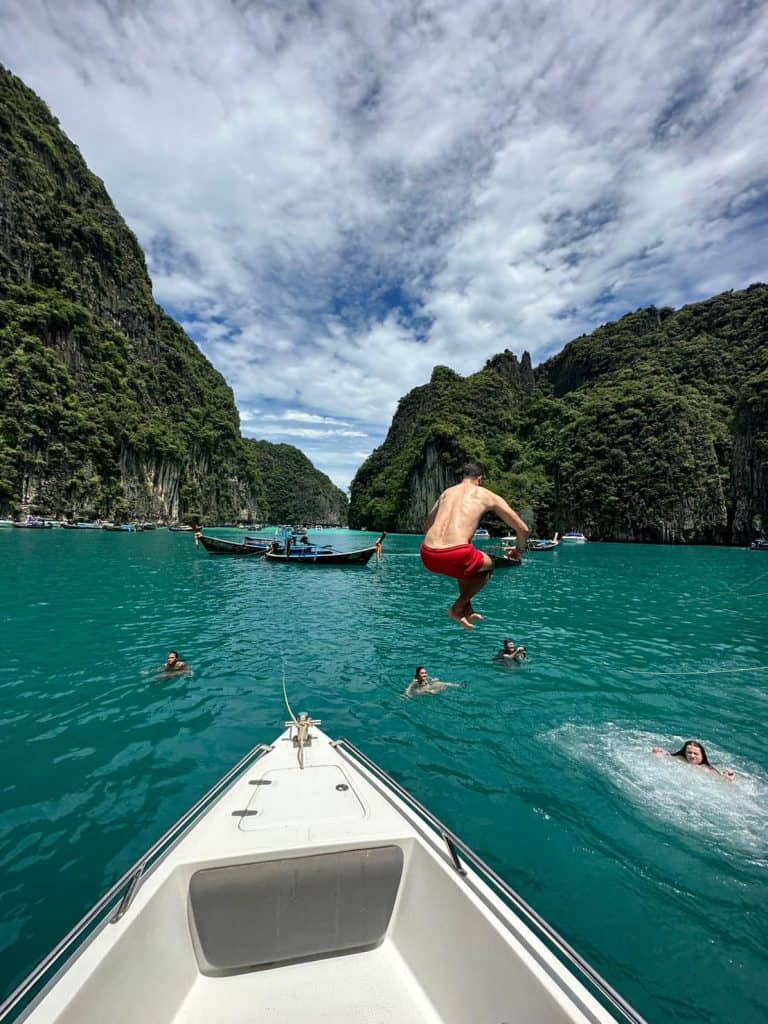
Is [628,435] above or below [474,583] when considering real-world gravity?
above

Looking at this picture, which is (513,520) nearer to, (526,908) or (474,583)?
(474,583)

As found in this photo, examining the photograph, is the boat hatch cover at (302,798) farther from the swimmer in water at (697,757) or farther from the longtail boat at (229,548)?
the longtail boat at (229,548)

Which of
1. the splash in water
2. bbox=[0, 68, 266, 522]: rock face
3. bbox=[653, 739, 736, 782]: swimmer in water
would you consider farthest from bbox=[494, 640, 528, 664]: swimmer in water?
bbox=[0, 68, 266, 522]: rock face

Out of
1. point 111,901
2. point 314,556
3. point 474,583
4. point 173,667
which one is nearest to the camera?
point 111,901

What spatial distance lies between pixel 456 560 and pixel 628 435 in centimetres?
9219

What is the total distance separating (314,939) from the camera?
3.13 metres

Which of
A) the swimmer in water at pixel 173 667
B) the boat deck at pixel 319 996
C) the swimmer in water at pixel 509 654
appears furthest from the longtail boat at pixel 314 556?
the boat deck at pixel 319 996

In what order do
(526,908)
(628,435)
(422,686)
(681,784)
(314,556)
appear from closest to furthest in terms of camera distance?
1. (526,908)
2. (681,784)
3. (422,686)
4. (314,556)
5. (628,435)

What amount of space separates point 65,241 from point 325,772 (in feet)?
372

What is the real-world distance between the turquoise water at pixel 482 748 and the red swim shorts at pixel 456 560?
357 cm

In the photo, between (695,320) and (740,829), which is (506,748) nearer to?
(740,829)

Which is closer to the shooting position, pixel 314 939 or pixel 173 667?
pixel 314 939

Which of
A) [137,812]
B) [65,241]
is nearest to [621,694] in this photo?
[137,812]

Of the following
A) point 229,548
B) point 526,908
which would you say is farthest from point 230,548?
point 526,908
